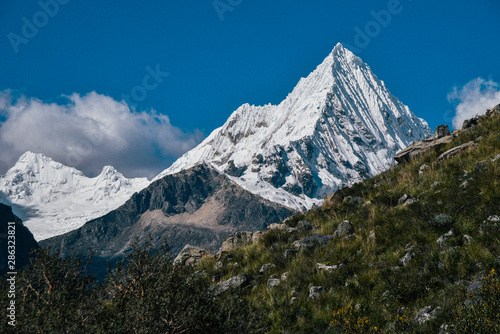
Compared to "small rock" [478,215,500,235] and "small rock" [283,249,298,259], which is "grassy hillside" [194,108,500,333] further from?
"small rock" [283,249,298,259]

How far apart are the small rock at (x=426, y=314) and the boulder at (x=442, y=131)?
14252 mm

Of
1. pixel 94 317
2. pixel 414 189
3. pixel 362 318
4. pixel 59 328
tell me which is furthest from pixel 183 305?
pixel 414 189

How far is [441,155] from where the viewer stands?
14.4 metres

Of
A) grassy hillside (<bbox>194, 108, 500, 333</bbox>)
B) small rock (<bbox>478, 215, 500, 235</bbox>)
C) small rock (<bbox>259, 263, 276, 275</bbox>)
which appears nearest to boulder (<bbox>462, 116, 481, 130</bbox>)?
grassy hillside (<bbox>194, 108, 500, 333</bbox>)

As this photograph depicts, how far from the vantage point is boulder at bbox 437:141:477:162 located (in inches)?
546

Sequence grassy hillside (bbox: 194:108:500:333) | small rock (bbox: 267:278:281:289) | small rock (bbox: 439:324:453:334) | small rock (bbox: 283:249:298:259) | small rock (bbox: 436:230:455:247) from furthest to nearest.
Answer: small rock (bbox: 283:249:298:259) → small rock (bbox: 267:278:281:289) → small rock (bbox: 436:230:455:247) → grassy hillside (bbox: 194:108:500:333) → small rock (bbox: 439:324:453:334)

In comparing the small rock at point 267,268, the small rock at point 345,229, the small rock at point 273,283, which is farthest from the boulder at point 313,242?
the small rock at point 273,283

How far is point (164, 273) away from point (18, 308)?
9.67 ft

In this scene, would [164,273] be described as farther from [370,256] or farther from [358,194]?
[358,194]

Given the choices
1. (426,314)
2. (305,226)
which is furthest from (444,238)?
(305,226)

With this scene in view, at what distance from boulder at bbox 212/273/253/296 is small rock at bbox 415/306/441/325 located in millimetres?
5624

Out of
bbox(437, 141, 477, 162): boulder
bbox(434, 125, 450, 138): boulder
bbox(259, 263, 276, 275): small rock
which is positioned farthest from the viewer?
bbox(434, 125, 450, 138): boulder

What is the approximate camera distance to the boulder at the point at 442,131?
18.4 m

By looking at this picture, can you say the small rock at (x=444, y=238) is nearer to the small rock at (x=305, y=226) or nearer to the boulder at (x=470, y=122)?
the small rock at (x=305, y=226)
